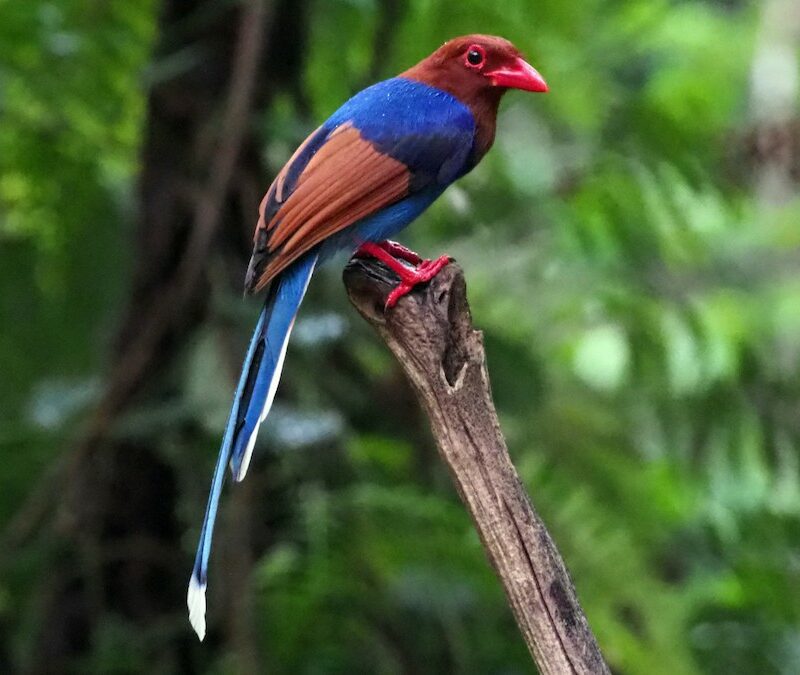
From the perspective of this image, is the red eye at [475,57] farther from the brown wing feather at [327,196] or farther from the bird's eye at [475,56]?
the brown wing feather at [327,196]

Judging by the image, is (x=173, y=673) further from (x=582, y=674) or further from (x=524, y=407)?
(x=582, y=674)

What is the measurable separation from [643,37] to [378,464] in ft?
5.44

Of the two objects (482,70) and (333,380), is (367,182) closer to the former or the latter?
(482,70)

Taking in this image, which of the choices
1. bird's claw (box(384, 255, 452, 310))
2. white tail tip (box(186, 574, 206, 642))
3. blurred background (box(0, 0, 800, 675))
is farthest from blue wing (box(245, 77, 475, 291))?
blurred background (box(0, 0, 800, 675))

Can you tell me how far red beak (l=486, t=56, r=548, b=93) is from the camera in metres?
1.90

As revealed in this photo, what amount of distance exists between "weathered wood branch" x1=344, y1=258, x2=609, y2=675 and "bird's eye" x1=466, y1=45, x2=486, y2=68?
0.49 meters

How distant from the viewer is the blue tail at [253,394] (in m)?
1.57

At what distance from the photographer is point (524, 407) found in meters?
2.77

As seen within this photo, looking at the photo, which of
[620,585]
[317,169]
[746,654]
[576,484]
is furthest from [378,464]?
[317,169]

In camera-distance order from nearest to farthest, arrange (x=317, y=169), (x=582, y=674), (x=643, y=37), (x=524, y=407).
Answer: (x=582, y=674) → (x=317, y=169) → (x=524, y=407) → (x=643, y=37)

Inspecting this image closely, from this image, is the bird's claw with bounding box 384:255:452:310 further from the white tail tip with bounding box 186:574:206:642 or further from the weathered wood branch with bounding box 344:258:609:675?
the white tail tip with bounding box 186:574:206:642

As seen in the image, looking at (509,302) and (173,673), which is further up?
(509,302)

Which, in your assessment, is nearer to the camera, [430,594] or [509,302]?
[430,594]

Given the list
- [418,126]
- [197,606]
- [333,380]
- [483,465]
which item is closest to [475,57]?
[418,126]
